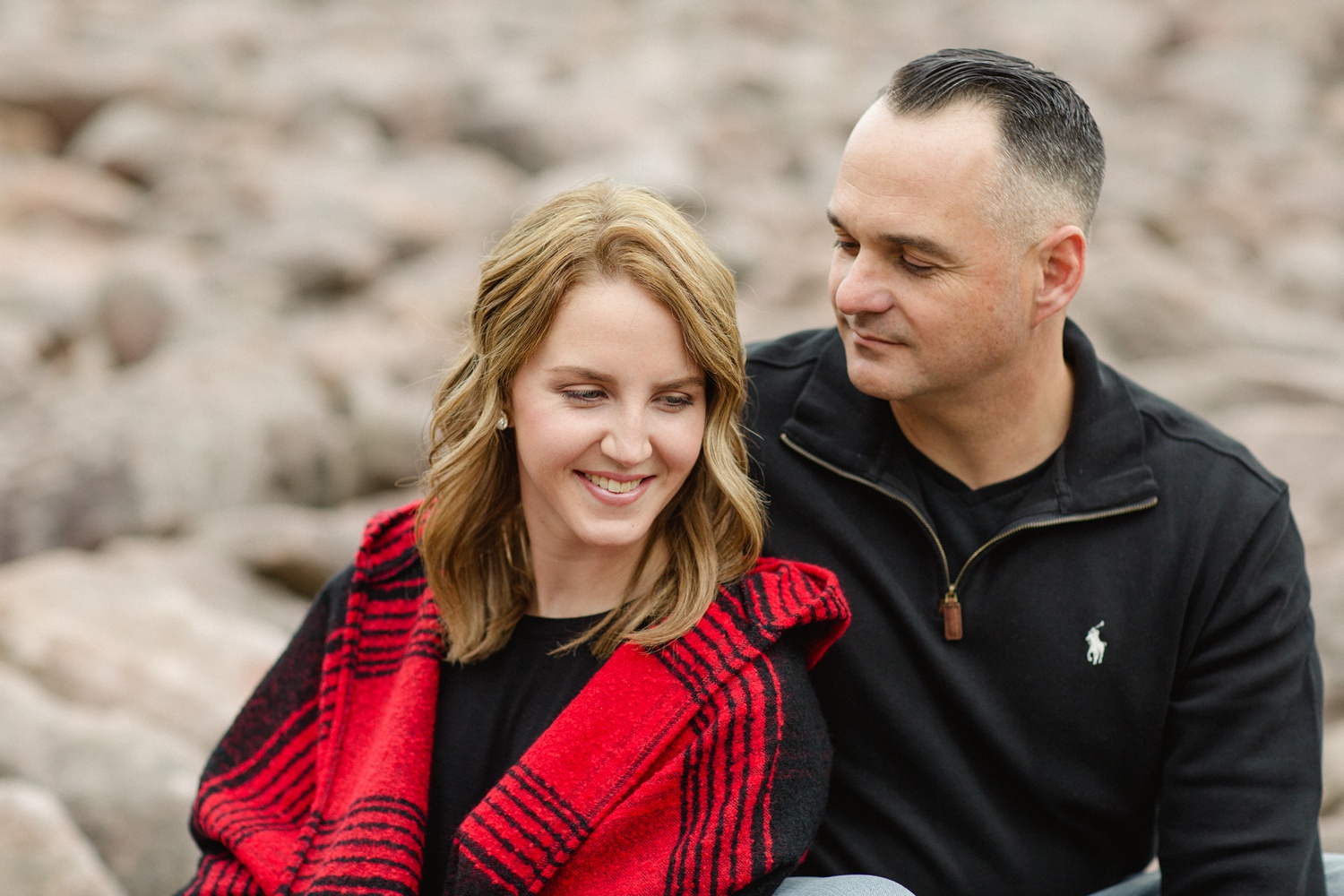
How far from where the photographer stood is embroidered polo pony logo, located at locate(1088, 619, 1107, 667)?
2625mm

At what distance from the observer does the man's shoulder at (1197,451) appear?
105 inches

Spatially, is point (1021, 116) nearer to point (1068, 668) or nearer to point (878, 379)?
point (878, 379)

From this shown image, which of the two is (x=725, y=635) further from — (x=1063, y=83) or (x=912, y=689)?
(x=1063, y=83)

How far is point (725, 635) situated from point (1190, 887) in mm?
991

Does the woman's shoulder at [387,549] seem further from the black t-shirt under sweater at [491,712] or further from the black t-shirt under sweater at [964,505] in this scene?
the black t-shirt under sweater at [964,505]

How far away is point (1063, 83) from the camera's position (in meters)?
2.75

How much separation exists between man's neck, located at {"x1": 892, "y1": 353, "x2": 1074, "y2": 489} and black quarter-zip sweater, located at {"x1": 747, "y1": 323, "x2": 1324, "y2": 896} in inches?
2.6

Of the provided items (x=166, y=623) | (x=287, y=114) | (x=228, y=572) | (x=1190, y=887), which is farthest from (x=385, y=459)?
(x=287, y=114)

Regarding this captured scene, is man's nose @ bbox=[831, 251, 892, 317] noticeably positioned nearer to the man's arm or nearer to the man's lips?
the man's lips

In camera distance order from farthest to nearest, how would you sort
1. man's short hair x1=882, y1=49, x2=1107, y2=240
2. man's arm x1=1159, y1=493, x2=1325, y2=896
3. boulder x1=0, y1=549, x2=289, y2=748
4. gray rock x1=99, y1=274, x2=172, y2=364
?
gray rock x1=99, y1=274, x2=172, y2=364
boulder x1=0, y1=549, x2=289, y2=748
man's short hair x1=882, y1=49, x2=1107, y2=240
man's arm x1=1159, y1=493, x2=1325, y2=896

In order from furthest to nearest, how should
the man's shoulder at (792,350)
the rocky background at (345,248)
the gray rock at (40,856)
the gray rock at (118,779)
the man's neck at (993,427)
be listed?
the rocky background at (345,248), the gray rock at (118,779), the gray rock at (40,856), the man's shoulder at (792,350), the man's neck at (993,427)

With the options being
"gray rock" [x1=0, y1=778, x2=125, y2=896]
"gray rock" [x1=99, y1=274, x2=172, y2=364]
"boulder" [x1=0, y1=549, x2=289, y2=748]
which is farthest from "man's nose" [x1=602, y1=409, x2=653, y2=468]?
"gray rock" [x1=99, y1=274, x2=172, y2=364]

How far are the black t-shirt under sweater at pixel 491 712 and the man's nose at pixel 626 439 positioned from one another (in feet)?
1.14

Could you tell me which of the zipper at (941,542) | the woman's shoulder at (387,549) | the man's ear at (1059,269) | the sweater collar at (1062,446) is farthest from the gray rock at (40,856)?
the man's ear at (1059,269)
